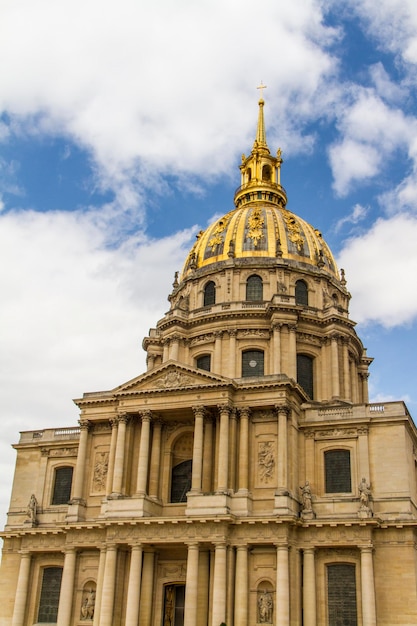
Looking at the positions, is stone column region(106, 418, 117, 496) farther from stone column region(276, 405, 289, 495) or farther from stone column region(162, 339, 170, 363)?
stone column region(162, 339, 170, 363)

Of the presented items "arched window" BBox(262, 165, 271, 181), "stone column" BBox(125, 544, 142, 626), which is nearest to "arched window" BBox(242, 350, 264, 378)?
"stone column" BBox(125, 544, 142, 626)

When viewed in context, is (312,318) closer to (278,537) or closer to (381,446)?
(381,446)

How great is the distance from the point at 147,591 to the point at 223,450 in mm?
8777

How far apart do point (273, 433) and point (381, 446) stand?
19.8ft

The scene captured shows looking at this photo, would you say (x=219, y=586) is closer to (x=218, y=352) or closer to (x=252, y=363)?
(x=252, y=363)

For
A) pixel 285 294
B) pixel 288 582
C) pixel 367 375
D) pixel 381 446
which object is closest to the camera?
pixel 288 582

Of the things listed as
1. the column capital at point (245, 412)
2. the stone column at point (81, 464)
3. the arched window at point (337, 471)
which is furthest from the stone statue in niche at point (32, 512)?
the arched window at point (337, 471)

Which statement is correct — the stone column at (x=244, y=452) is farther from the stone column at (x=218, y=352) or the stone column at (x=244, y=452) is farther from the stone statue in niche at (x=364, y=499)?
the stone column at (x=218, y=352)

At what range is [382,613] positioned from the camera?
38.9 metres

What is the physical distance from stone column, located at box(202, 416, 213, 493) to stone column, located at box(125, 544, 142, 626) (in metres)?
5.00

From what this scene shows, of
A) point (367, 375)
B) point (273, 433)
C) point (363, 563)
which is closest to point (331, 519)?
point (363, 563)

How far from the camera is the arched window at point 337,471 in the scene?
139 feet

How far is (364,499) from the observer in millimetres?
40062

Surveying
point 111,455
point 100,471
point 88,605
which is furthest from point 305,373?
point 88,605
